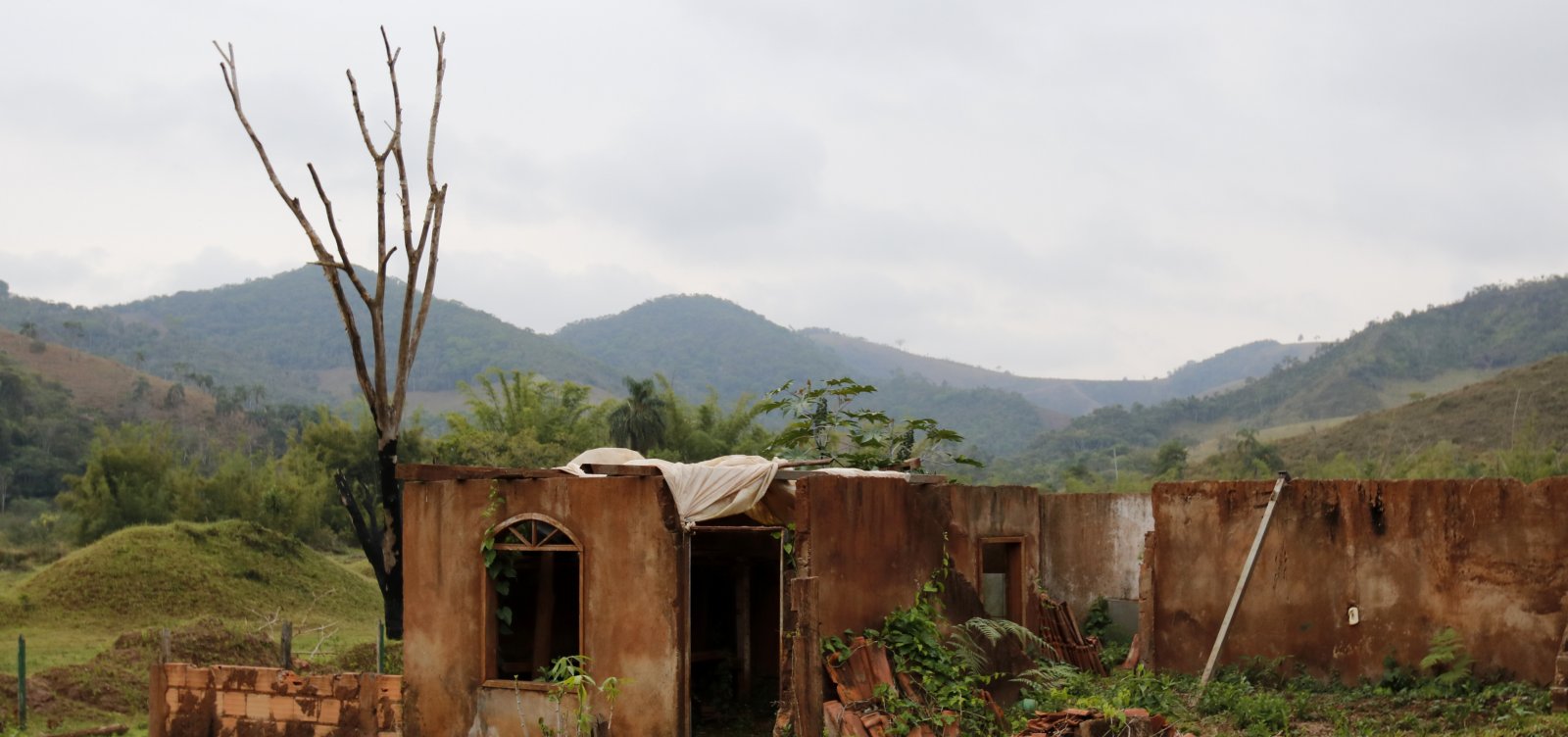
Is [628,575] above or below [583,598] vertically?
above

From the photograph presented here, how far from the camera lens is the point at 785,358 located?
137 meters

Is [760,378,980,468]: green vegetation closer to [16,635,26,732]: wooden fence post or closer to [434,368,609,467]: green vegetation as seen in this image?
[16,635,26,732]: wooden fence post

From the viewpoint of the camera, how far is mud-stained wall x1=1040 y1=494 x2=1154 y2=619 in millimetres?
15422

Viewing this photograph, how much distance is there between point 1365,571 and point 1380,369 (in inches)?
2408

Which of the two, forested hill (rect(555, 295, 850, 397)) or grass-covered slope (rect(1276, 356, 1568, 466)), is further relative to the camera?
forested hill (rect(555, 295, 850, 397))

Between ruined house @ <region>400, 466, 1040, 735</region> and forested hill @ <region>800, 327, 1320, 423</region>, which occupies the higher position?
forested hill @ <region>800, 327, 1320, 423</region>

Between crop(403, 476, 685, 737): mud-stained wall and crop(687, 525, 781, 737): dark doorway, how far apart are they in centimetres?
250

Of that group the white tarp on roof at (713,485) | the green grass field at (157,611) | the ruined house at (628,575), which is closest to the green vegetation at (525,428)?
the green grass field at (157,611)

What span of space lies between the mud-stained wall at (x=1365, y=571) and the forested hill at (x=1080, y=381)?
14392 cm

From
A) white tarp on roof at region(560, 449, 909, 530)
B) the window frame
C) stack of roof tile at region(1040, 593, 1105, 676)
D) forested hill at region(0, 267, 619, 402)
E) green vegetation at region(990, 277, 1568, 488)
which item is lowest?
A: stack of roof tile at region(1040, 593, 1105, 676)

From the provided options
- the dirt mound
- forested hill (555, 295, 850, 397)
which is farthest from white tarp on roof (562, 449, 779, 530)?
forested hill (555, 295, 850, 397)

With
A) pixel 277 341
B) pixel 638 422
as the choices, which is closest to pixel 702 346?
pixel 277 341

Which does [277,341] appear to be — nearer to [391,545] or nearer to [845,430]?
[391,545]

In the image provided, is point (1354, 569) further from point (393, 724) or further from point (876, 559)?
point (393, 724)
